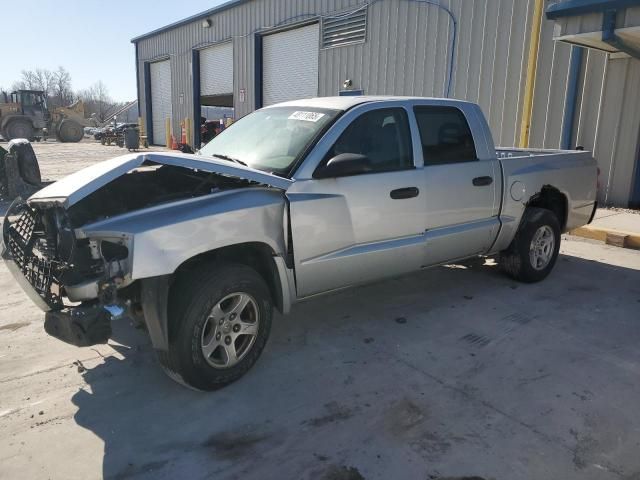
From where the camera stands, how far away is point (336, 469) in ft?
8.67

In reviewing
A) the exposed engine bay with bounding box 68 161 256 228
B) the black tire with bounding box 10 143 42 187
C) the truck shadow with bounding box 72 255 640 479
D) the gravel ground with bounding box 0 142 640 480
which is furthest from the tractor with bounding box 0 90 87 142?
the truck shadow with bounding box 72 255 640 479

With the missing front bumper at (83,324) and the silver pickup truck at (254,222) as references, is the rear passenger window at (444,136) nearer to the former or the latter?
the silver pickup truck at (254,222)

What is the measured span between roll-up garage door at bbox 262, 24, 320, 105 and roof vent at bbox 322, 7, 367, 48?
24.8 inches

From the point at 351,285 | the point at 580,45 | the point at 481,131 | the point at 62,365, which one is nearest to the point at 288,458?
the point at 351,285

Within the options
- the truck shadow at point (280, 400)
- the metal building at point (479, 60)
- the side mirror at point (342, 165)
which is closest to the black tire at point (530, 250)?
the truck shadow at point (280, 400)

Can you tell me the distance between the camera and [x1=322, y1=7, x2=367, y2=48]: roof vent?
14.8 meters

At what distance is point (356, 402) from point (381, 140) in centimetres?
206

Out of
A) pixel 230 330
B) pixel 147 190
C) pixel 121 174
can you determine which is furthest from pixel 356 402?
pixel 147 190

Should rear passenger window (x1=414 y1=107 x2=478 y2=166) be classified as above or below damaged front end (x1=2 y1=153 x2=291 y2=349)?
above

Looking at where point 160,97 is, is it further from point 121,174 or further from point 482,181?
point 121,174

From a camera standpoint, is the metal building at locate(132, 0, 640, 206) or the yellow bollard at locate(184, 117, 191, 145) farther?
the yellow bollard at locate(184, 117, 191, 145)

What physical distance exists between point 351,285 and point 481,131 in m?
2.09

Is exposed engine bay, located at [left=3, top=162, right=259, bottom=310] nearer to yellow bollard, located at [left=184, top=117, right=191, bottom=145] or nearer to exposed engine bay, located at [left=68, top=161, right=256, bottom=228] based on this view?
exposed engine bay, located at [left=68, top=161, right=256, bottom=228]

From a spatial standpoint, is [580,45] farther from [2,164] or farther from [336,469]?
[2,164]
